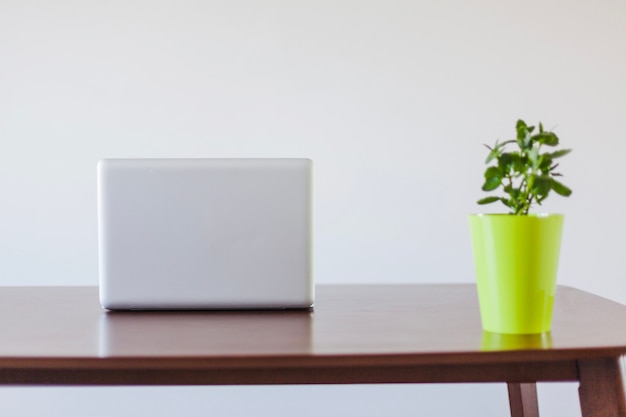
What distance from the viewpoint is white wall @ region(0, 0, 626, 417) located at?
233 centimetres

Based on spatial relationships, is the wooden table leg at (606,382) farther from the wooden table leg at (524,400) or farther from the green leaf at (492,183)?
the wooden table leg at (524,400)

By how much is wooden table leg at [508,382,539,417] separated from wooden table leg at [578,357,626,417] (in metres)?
0.82

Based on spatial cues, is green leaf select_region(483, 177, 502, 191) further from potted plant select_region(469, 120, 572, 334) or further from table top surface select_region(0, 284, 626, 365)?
table top surface select_region(0, 284, 626, 365)

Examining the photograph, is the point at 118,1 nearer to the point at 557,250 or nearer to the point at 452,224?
the point at 452,224

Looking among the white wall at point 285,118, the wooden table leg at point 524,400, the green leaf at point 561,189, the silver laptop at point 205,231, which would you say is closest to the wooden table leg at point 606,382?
the green leaf at point 561,189

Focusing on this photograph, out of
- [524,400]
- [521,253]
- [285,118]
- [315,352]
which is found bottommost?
[524,400]

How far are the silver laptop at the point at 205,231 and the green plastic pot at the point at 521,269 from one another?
327 mm

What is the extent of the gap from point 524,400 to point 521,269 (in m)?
0.86

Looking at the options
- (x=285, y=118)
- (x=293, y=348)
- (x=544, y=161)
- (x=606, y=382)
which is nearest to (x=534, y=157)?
(x=544, y=161)

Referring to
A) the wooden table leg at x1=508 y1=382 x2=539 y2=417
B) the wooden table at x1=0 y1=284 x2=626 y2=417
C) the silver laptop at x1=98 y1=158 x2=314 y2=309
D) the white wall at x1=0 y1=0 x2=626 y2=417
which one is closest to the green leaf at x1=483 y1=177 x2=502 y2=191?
the wooden table at x1=0 y1=284 x2=626 y2=417

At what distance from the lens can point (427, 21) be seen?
2346mm

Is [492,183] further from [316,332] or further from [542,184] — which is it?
[316,332]

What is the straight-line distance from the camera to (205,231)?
1229 mm

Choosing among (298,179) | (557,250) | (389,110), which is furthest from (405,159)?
(557,250)
